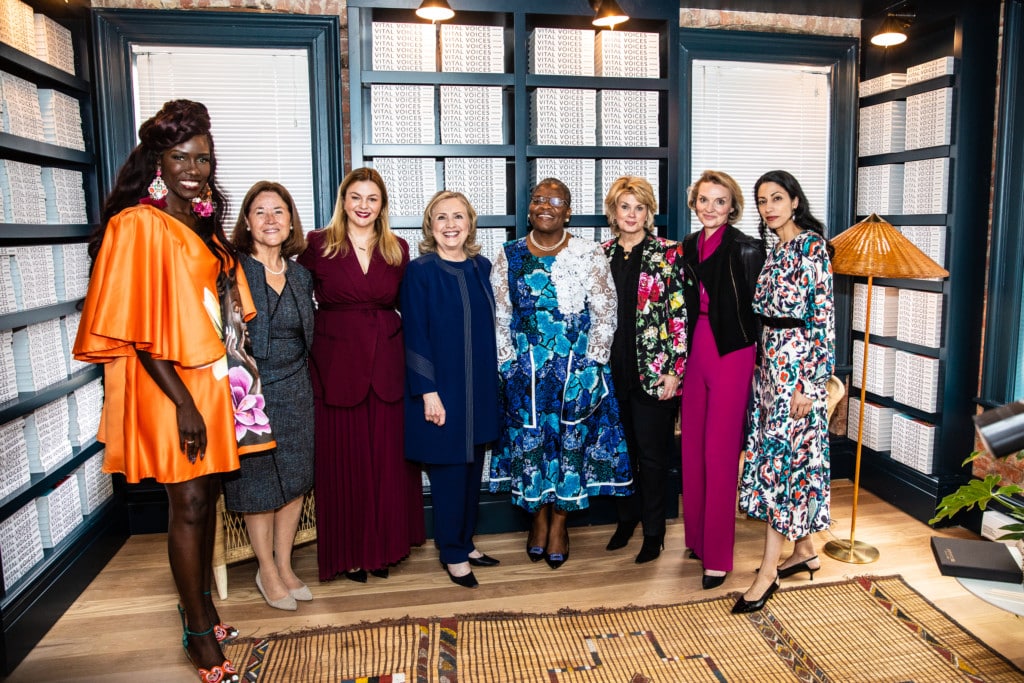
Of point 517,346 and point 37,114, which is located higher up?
point 37,114

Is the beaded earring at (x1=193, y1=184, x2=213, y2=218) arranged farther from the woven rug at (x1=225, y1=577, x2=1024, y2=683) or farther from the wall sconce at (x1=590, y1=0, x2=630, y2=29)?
the wall sconce at (x1=590, y1=0, x2=630, y2=29)

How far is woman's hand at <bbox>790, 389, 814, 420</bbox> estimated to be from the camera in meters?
2.95

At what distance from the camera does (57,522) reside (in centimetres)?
315

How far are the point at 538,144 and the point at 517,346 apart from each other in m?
1.09

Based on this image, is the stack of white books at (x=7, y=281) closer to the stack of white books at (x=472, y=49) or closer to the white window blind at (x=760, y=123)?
the stack of white books at (x=472, y=49)

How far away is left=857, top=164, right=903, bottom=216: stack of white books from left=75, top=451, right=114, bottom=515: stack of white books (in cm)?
422

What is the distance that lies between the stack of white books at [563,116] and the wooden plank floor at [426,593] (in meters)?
1.99

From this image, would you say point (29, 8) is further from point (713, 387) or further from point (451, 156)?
point (713, 387)

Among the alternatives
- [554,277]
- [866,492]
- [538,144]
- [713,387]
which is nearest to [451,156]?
[538,144]

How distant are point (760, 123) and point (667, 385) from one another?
2071 mm

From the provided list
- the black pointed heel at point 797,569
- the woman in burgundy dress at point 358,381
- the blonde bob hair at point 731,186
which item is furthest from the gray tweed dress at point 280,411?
the black pointed heel at point 797,569

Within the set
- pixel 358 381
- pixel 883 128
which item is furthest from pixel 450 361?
pixel 883 128

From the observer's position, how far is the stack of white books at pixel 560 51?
12.2ft

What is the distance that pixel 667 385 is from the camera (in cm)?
325
